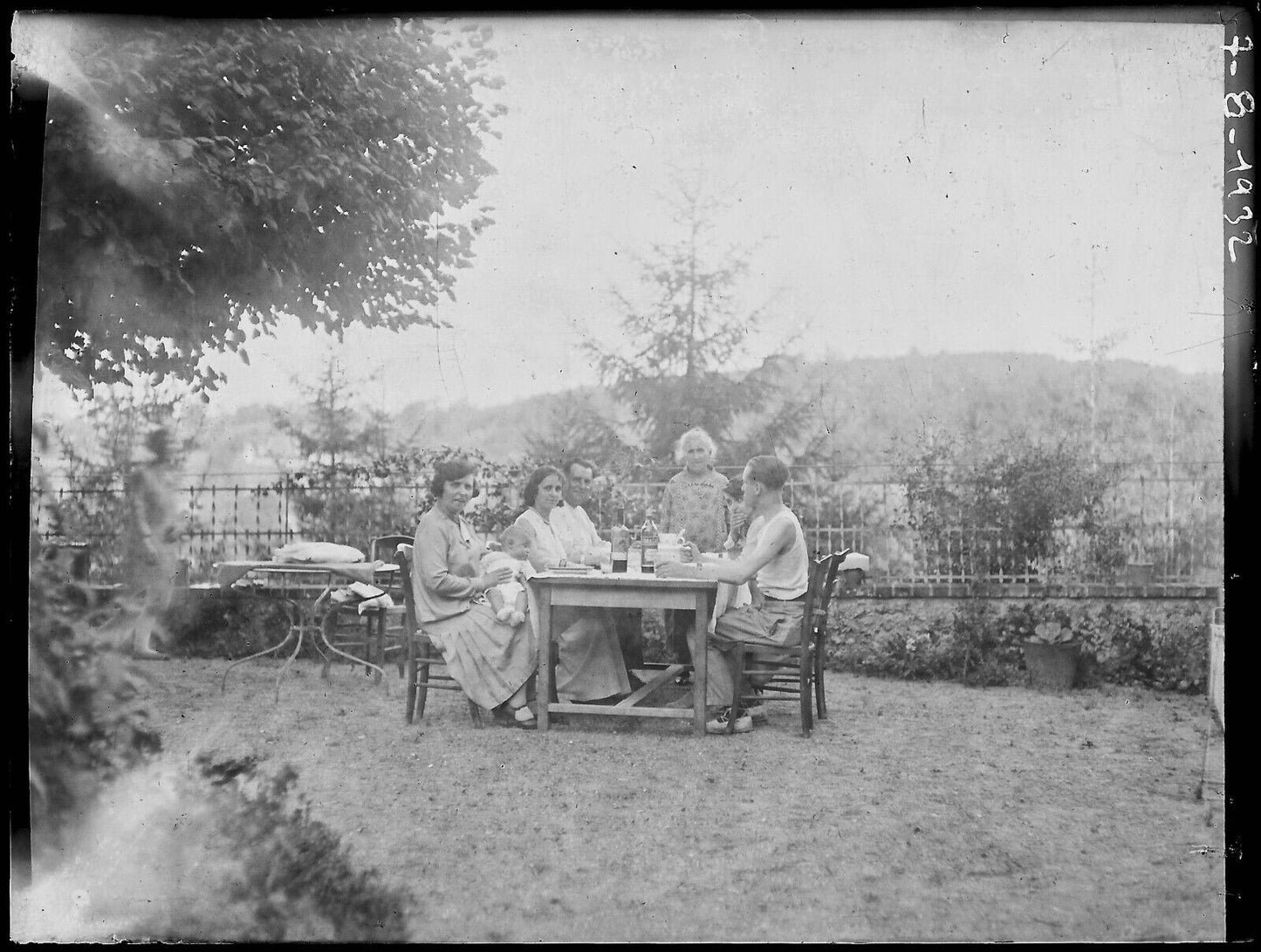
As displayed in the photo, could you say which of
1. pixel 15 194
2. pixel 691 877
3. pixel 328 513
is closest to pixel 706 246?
pixel 328 513

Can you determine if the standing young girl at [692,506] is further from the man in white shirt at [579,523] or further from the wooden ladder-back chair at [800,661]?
the man in white shirt at [579,523]

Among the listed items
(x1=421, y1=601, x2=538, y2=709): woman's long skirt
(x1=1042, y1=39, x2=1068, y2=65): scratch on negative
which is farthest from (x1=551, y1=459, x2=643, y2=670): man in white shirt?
(x1=1042, y1=39, x2=1068, y2=65): scratch on negative

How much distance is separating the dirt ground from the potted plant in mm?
84

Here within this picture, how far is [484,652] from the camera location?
4586mm

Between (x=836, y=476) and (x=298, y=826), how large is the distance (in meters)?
3.22

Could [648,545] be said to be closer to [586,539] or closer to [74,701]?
[586,539]

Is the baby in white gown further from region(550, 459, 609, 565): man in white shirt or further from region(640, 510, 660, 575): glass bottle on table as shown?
region(640, 510, 660, 575): glass bottle on table

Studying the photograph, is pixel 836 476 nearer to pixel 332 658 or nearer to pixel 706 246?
pixel 706 246

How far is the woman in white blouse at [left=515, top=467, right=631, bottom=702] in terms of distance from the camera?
15.0 feet

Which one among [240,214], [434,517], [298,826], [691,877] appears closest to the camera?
[691,877]

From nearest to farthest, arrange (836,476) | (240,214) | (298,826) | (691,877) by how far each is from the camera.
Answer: (691,877), (298,826), (240,214), (836,476)

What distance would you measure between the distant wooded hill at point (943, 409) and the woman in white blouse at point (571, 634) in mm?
568

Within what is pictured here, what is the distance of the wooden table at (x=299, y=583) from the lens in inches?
160

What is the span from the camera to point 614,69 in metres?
3.76
